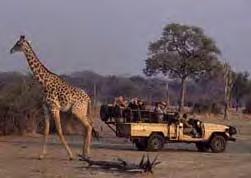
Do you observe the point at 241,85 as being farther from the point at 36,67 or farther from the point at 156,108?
the point at 36,67

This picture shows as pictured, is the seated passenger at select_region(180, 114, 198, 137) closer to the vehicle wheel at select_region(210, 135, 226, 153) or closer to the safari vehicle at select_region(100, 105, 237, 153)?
the safari vehicle at select_region(100, 105, 237, 153)

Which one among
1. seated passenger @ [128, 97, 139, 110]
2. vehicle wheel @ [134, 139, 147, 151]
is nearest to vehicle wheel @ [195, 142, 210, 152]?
vehicle wheel @ [134, 139, 147, 151]

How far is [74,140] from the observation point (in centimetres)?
2934

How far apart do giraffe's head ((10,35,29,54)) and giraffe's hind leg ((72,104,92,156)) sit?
8.02ft

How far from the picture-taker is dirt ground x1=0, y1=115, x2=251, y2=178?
1656cm

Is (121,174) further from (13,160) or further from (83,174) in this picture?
(13,160)

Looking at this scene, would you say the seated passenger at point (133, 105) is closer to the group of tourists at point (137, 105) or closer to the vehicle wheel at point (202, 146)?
the group of tourists at point (137, 105)

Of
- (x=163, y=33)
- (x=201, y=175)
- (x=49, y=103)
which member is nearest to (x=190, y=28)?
(x=163, y=33)

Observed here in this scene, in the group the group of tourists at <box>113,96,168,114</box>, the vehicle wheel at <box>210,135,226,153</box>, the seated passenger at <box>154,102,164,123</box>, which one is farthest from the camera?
the vehicle wheel at <box>210,135,226,153</box>

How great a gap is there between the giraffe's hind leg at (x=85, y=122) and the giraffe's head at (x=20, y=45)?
2445 millimetres

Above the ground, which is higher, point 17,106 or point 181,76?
point 181,76

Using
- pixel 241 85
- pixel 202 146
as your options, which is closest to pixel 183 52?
pixel 202 146

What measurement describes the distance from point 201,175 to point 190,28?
132 ft

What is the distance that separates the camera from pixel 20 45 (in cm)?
2089
